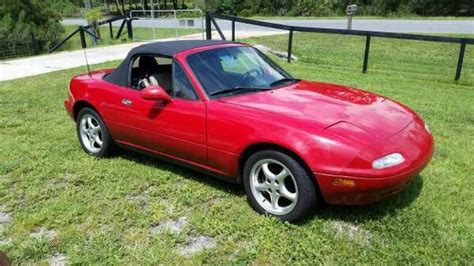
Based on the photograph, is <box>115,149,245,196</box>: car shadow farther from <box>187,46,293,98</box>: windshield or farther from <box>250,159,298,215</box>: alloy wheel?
Result: <box>187,46,293,98</box>: windshield

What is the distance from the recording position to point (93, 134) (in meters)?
5.35

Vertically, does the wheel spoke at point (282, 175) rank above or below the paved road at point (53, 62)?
above

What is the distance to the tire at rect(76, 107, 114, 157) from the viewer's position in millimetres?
5113

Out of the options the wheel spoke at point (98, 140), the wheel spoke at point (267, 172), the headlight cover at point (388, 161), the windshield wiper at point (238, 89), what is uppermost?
the windshield wiper at point (238, 89)

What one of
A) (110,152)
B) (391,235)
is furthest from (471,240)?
(110,152)

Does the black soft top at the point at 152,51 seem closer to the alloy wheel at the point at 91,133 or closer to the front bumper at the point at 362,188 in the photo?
the alloy wheel at the point at 91,133

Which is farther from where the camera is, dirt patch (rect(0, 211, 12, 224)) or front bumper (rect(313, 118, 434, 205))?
dirt patch (rect(0, 211, 12, 224))

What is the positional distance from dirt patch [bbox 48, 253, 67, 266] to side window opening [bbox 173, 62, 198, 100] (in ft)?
5.58

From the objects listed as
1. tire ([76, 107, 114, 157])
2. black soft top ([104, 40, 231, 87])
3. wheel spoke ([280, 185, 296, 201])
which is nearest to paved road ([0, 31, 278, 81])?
tire ([76, 107, 114, 157])

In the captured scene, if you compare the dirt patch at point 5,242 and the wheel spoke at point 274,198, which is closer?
the dirt patch at point 5,242

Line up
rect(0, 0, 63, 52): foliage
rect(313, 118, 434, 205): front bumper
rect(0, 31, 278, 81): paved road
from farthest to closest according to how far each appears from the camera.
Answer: rect(0, 0, 63, 52): foliage → rect(0, 31, 278, 81): paved road → rect(313, 118, 434, 205): front bumper

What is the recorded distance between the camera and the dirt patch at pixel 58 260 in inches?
129

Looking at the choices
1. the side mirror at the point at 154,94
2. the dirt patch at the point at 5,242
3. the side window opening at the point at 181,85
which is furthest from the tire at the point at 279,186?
the dirt patch at the point at 5,242

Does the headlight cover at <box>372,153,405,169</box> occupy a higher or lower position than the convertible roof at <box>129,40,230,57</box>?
lower
